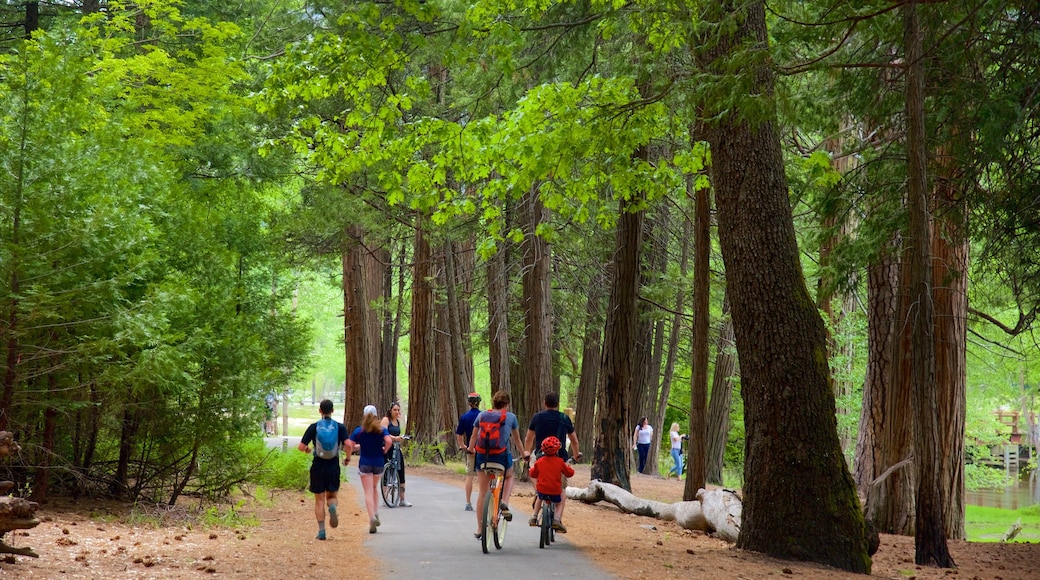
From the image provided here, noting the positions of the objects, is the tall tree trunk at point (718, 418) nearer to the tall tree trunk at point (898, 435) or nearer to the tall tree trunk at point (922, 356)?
the tall tree trunk at point (898, 435)

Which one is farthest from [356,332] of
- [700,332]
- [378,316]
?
[700,332]

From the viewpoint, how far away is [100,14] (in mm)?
17391

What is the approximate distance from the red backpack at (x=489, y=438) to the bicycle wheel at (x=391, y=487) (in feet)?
18.3

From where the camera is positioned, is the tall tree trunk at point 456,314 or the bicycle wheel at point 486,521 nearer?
the bicycle wheel at point 486,521

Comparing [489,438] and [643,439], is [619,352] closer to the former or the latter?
[489,438]

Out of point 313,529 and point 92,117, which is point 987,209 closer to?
point 313,529

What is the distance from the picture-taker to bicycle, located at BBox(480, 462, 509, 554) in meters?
10.4

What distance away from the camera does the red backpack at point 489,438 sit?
430 inches

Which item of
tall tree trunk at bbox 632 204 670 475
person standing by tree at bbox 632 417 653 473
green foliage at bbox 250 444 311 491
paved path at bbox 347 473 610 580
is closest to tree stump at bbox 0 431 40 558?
paved path at bbox 347 473 610 580

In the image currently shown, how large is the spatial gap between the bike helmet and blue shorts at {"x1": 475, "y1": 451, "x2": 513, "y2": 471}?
43 centimetres

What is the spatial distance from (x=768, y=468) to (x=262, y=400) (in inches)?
312

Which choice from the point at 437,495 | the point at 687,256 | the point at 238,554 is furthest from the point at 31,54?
the point at 687,256

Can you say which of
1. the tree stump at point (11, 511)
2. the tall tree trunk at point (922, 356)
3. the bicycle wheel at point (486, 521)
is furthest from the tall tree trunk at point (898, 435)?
the tree stump at point (11, 511)

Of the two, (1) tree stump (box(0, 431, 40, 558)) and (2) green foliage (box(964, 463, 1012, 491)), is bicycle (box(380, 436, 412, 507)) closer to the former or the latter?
(1) tree stump (box(0, 431, 40, 558))
